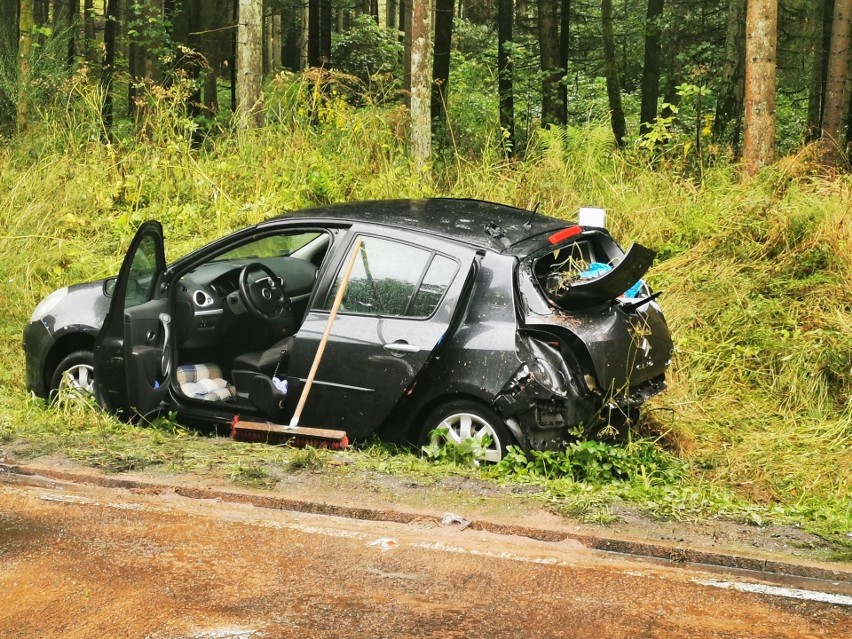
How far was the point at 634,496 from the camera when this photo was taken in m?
5.42

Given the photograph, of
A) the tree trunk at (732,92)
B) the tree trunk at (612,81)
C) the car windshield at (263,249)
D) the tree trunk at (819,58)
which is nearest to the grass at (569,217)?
the car windshield at (263,249)

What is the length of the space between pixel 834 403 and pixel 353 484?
4.31m

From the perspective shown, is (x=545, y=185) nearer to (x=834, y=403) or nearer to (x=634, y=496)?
(x=834, y=403)

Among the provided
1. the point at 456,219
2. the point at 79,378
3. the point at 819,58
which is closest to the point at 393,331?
the point at 456,219

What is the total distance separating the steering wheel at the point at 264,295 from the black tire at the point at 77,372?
132cm

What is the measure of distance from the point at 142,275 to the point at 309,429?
163 cm

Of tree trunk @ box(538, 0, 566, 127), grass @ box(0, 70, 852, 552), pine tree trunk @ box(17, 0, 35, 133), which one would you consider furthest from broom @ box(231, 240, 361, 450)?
tree trunk @ box(538, 0, 566, 127)

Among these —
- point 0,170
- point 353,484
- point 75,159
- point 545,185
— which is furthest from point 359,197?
point 353,484

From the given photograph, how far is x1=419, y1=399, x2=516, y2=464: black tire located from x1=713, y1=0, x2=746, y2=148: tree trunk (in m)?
7.88

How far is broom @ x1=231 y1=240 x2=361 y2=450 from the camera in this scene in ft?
20.3

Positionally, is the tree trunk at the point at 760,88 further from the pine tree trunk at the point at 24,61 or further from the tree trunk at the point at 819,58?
the pine tree trunk at the point at 24,61

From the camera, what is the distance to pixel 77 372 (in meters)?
7.22

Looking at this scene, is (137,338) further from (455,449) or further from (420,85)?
(420,85)

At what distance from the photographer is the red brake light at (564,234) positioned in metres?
6.32
